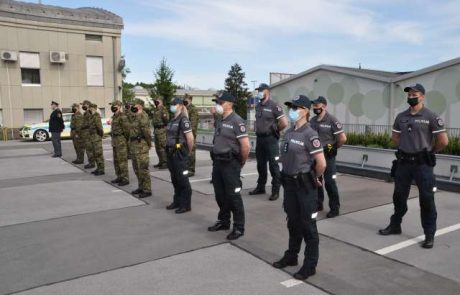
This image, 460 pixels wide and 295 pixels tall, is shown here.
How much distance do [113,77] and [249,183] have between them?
2104cm

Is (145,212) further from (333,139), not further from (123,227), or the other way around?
(333,139)

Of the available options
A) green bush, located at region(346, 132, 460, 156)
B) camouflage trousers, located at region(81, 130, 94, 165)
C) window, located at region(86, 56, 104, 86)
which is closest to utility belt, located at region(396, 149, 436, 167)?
green bush, located at region(346, 132, 460, 156)

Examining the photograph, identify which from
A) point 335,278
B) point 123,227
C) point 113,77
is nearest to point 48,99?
point 113,77

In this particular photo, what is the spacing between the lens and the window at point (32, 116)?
2462 centimetres

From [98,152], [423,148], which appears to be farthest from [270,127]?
[98,152]

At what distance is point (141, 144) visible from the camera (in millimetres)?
7531

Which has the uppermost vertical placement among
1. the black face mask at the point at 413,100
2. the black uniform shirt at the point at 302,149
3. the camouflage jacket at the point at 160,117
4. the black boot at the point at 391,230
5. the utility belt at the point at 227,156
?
the black face mask at the point at 413,100

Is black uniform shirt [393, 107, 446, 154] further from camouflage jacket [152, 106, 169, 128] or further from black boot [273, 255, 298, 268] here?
camouflage jacket [152, 106, 169, 128]

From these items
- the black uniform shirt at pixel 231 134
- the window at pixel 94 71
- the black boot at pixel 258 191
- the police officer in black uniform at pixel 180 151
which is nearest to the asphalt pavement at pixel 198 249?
the black boot at pixel 258 191

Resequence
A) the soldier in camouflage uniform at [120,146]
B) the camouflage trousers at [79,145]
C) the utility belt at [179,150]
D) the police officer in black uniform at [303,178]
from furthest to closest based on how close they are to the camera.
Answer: the camouflage trousers at [79,145] → the soldier in camouflage uniform at [120,146] → the utility belt at [179,150] → the police officer in black uniform at [303,178]

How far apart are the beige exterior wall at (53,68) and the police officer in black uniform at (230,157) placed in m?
22.7

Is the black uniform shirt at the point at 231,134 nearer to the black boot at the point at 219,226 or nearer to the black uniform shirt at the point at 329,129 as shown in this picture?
the black boot at the point at 219,226

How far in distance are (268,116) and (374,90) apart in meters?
12.9

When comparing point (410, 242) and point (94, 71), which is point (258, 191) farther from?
point (94, 71)
